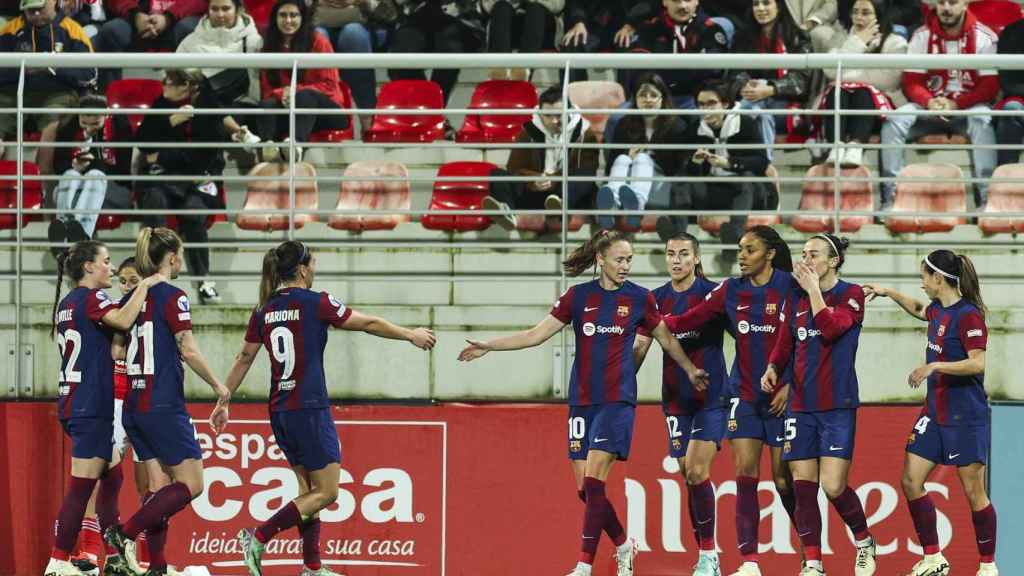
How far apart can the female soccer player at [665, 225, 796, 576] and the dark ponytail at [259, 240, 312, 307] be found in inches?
104

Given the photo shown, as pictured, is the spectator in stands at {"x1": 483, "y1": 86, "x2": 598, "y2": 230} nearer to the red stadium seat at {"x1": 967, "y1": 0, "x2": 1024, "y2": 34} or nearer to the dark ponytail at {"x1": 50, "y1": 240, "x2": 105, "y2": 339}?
the dark ponytail at {"x1": 50, "y1": 240, "x2": 105, "y2": 339}

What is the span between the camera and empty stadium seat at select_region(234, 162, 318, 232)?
42.3 feet

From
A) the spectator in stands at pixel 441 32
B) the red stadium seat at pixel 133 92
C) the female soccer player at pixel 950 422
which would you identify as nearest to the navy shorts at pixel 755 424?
the female soccer player at pixel 950 422

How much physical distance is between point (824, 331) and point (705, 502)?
4.88ft

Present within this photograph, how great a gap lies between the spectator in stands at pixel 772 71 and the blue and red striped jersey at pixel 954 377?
9.98 feet

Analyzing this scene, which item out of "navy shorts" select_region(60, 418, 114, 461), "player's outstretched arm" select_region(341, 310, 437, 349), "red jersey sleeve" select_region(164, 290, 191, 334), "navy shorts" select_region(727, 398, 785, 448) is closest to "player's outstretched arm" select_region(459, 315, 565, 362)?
"player's outstretched arm" select_region(341, 310, 437, 349)

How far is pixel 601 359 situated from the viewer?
1066 cm

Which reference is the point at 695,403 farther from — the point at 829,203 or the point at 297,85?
the point at 297,85

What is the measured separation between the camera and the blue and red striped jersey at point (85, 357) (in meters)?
10.6

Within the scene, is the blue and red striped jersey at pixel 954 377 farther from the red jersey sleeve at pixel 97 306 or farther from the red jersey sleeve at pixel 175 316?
the red jersey sleeve at pixel 97 306

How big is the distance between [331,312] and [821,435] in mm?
3457

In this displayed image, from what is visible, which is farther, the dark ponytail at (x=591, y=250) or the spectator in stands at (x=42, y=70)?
the spectator in stands at (x=42, y=70)

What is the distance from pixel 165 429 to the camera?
10.4 m

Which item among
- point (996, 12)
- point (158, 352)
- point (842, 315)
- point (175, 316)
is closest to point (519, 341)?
point (842, 315)
